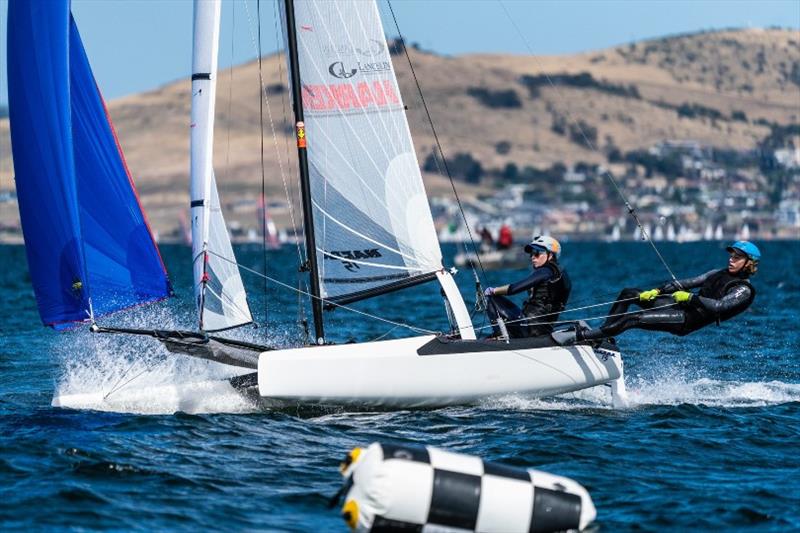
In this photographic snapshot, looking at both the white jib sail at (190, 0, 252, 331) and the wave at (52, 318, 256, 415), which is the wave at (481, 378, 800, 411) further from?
the white jib sail at (190, 0, 252, 331)

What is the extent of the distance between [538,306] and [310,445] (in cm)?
292

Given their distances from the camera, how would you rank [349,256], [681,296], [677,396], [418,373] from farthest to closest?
[677,396], [349,256], [681,296], [418,373]

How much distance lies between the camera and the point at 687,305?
12.1 meters

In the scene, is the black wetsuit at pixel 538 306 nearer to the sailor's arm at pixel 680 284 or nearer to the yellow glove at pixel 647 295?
the yellow glove at pixel 647 295

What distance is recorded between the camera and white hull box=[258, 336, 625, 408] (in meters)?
11.4

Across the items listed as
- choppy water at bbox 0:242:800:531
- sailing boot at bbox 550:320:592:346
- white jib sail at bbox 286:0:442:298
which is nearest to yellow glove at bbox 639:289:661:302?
sailing boot at bbox 550:320:592:346

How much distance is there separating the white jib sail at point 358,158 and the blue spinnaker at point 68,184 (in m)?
1.59

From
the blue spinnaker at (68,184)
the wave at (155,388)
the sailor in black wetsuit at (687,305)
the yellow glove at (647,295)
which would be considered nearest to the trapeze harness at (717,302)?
the sailor in black wetsuit at (687,305)

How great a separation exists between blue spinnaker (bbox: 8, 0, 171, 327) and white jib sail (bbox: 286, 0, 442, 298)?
5.22ft

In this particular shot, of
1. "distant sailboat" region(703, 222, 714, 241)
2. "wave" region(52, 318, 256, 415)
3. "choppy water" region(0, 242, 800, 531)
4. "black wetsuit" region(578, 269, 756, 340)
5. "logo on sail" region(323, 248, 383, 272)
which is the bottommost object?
"choppy water" region(0, 242, 800, 531)

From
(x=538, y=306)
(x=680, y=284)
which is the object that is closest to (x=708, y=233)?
(x=680, y=284)

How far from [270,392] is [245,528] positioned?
3328 millimetres

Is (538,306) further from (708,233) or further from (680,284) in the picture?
(708,233)

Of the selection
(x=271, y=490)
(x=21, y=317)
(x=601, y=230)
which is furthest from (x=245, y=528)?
(x=601, y=230)
